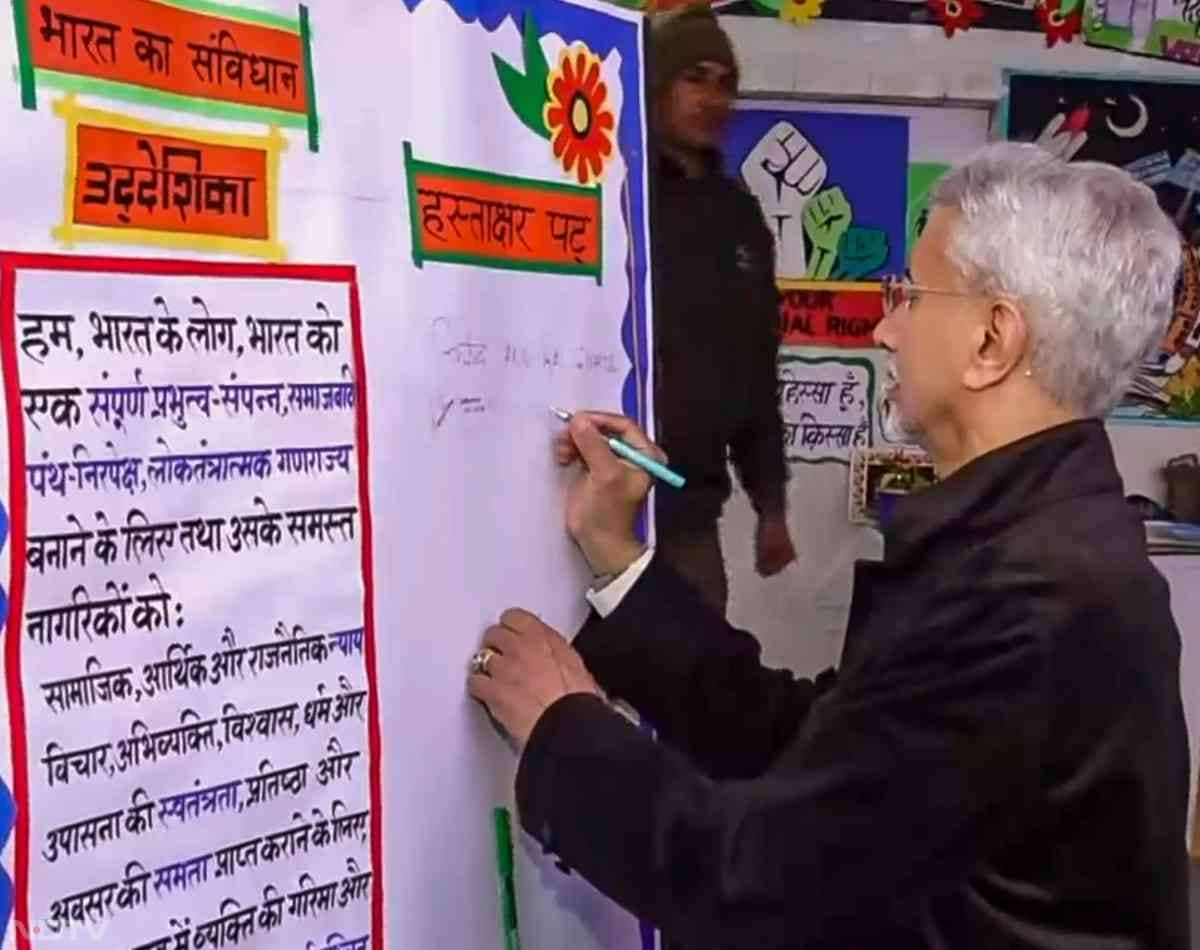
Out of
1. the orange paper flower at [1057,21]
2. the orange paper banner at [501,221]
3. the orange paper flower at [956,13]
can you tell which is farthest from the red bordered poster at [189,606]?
the orange paper flower at [1057,21]

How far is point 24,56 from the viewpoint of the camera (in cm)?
90

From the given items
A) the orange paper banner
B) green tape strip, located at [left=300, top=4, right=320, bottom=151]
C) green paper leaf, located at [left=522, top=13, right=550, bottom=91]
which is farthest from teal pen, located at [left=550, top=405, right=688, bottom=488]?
green tape strip, located at [left=300, top=4, right=320, bottom=151]

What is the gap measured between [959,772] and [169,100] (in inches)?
24.6

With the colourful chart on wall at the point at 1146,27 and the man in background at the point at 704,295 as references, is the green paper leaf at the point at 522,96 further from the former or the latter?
the colourful chart on wall at the point at 1146,27

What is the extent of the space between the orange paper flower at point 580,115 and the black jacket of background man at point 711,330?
852 millimetres

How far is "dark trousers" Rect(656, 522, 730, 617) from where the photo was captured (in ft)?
7.48

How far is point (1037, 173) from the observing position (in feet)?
3.96

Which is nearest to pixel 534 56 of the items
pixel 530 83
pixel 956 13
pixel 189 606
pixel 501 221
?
pixel 530 83

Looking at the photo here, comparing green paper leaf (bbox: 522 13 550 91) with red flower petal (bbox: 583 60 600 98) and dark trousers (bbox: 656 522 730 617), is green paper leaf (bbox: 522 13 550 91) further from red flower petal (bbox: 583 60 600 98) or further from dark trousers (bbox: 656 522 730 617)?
dark trousers (bbox: 656 522 730 617)

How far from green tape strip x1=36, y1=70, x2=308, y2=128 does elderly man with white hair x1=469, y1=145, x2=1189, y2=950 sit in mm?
416

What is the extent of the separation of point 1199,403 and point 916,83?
923mm

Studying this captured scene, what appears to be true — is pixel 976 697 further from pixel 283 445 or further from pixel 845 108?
pixel 845 108

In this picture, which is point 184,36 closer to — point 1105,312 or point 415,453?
point 415,453

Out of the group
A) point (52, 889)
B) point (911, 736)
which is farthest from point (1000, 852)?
point (52, 889)
